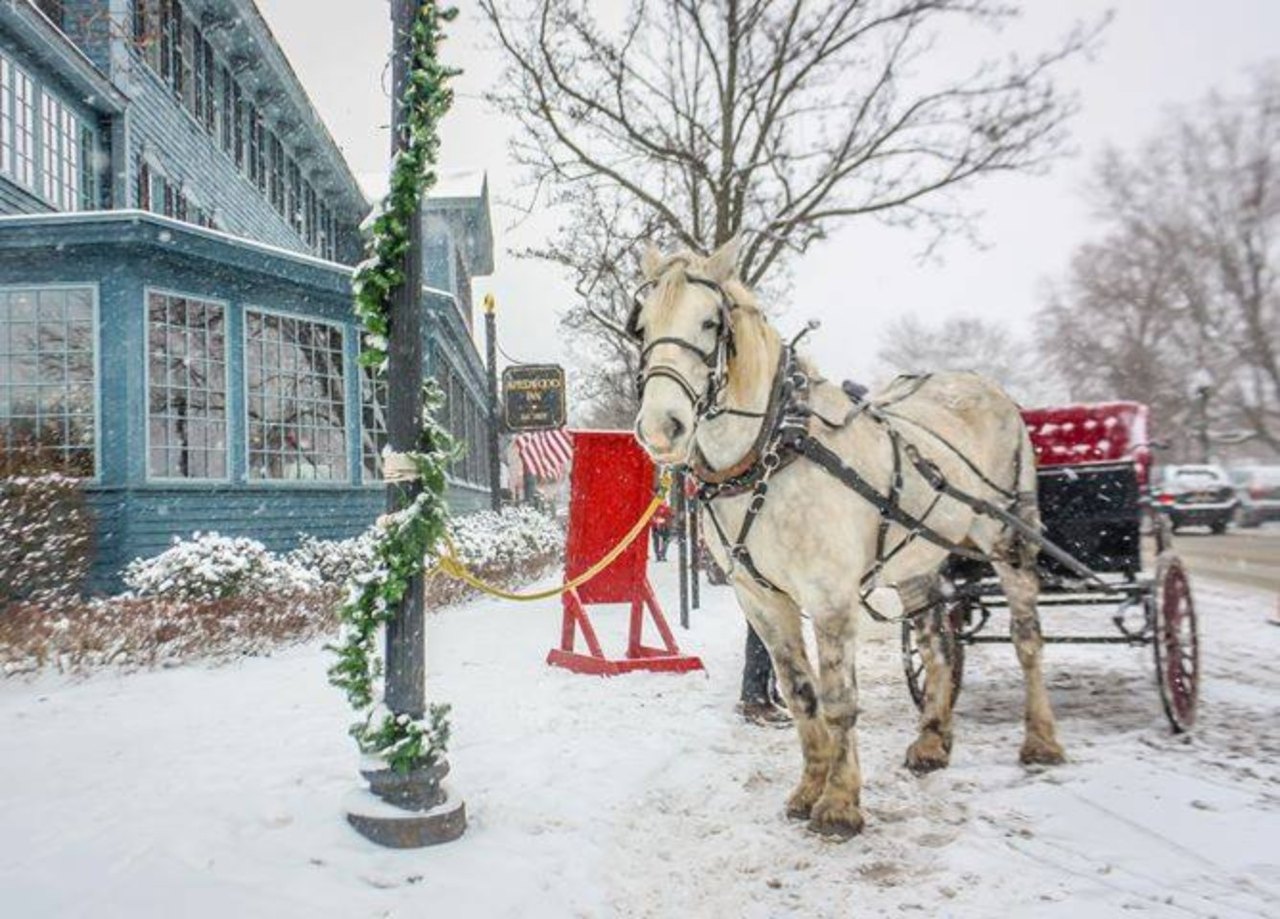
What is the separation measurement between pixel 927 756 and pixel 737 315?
8.69ft

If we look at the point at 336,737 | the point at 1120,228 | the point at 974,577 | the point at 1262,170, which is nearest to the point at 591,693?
the point at 336,737

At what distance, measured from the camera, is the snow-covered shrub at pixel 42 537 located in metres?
8.08

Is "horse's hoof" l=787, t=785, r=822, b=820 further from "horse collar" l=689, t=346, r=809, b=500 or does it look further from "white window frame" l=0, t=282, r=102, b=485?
"white window frame" l=0, t=282, r=102, b=485

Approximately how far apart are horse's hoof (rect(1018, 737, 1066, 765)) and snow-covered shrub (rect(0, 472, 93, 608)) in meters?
8.12

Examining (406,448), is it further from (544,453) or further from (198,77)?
(198,77)

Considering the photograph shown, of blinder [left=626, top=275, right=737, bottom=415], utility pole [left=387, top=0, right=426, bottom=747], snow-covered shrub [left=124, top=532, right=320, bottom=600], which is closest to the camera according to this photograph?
blinder [left=626, top=275, right=737, bottom=415]

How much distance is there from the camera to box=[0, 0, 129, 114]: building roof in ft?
40.1

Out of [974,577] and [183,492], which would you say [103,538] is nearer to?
[183,492]

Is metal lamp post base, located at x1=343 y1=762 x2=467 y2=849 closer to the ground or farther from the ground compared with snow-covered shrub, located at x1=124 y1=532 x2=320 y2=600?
closer to the ground

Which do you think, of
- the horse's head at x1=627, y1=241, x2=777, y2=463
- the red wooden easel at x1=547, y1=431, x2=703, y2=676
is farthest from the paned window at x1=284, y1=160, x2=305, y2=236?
the horse's head at x1=627, y1=241, x2=777, y2=463

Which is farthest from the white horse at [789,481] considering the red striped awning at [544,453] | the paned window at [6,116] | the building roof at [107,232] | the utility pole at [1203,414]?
the utility pole at [1203,414]

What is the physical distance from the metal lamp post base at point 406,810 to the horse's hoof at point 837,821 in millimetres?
1550

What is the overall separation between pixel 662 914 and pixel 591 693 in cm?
340

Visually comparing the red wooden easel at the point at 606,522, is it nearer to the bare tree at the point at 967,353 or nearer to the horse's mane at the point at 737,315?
the horse's mane at the point at 737,315
